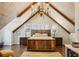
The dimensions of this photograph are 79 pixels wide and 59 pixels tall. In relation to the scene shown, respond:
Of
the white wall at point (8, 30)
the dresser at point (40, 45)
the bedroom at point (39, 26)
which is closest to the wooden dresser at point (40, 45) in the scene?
the dresser at point (40, 45)

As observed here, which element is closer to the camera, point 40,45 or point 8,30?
point 8,30

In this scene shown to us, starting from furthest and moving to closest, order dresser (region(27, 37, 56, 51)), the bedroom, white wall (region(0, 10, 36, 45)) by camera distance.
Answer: dresser (region(27, 37, 56, 51)) → white wall (region(0, 10, 36, 45)) → the bedroom

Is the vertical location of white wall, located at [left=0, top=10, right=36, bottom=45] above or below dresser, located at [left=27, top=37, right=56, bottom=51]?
above

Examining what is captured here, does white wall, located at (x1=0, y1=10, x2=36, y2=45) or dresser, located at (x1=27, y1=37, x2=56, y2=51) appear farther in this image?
dresser, located at (x1=27, y1=37, x2=56, y2=51)

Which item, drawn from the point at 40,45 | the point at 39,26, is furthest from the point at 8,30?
the point at 40,45

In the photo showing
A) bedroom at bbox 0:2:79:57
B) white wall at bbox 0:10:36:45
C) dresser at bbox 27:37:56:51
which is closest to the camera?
bedroom at bbox 0:2:79:57

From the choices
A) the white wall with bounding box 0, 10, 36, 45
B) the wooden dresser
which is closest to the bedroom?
the white wall with bounding box 0, 10, 36, 45

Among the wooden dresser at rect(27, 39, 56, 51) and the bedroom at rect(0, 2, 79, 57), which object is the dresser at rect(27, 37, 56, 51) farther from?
the bedroom at rect(0, 2, 79, 57)

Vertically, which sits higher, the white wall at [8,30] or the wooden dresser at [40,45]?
the white wall at [8,30]

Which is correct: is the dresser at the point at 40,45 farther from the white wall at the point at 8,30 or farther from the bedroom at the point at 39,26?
the white wall at the point at 8,30

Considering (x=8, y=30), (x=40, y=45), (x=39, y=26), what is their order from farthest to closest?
(x=40, y=45) → (x=8, y=30) → (x=39, y=26)

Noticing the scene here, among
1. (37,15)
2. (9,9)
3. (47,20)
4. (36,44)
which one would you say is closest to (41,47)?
(36,44)

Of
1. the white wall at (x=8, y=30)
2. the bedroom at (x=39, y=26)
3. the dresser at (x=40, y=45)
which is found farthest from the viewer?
the dresser at (x=40, y=45)

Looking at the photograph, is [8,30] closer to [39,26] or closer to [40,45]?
[39,26]
